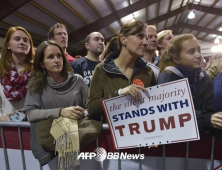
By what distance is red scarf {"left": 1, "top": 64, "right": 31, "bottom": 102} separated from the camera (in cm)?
139

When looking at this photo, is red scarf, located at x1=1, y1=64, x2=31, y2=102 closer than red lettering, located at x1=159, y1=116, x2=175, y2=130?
No

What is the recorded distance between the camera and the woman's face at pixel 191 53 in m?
0.83

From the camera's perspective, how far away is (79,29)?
19.5 ft

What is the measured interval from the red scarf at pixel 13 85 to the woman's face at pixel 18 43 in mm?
189

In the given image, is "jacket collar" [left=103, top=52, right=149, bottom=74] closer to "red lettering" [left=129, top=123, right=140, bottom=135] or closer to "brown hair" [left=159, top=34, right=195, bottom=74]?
"brown hair" [left=159, top=34, right=195, bottom=74]

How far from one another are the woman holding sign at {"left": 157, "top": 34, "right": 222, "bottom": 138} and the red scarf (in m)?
1.16

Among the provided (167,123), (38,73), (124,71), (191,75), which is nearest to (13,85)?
(38,73)

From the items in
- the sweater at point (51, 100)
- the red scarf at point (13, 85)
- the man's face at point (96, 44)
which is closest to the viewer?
the sweater at point (51, 100)

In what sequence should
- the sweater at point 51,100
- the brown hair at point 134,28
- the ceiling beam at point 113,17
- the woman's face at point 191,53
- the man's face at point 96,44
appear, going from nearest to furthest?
the woman's face at point 191,53 → the brown hair at point 134,28 → the sweater at point 51,100 → the man's face at point 96,44 → the ceiling beam at point 113,17

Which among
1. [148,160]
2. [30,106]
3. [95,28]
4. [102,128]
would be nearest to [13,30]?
[30,106]

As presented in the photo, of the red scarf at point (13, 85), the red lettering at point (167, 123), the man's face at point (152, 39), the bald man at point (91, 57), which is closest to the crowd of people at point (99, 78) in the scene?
the red scarf at point (13, 85)

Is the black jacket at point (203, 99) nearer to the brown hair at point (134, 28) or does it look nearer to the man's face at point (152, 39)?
the brown hair at point (134, 28)

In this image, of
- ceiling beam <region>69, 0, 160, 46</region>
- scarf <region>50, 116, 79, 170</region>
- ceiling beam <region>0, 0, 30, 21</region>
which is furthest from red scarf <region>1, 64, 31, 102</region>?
ceiling beam <region>69, 0, 160, 46</region>

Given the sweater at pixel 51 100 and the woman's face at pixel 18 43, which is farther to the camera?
the woman's face at pixel 18 43
